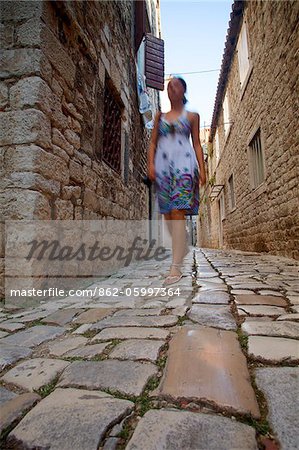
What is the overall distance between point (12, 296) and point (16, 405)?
4.43 feet

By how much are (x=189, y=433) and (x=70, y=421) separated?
279 millimetres

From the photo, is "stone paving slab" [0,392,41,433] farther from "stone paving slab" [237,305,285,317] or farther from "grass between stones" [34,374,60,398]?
"stone paving slab" [237,305,285,317]

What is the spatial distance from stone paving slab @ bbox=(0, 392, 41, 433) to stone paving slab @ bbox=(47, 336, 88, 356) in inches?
11.8

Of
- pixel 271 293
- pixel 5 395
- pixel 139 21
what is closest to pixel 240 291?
pixel 271 293

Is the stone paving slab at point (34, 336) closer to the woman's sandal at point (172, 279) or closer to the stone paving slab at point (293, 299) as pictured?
the woman's sandal at point (172, 279)

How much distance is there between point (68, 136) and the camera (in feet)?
8.30

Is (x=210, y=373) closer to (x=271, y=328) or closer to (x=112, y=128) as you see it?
(x=271, y=328)

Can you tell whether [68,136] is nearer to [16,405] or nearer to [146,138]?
[16,405]

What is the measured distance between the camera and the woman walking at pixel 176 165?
2.49m

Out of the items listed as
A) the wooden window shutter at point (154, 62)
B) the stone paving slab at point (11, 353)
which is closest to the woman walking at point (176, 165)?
the stone paving slab at point (11, 353)

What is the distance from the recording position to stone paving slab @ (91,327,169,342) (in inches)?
47.7

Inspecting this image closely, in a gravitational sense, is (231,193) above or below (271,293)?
above

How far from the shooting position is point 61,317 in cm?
161

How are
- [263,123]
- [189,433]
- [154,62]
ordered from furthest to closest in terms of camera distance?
1. [154,62]
2. [263,123]
3. [189,433]
